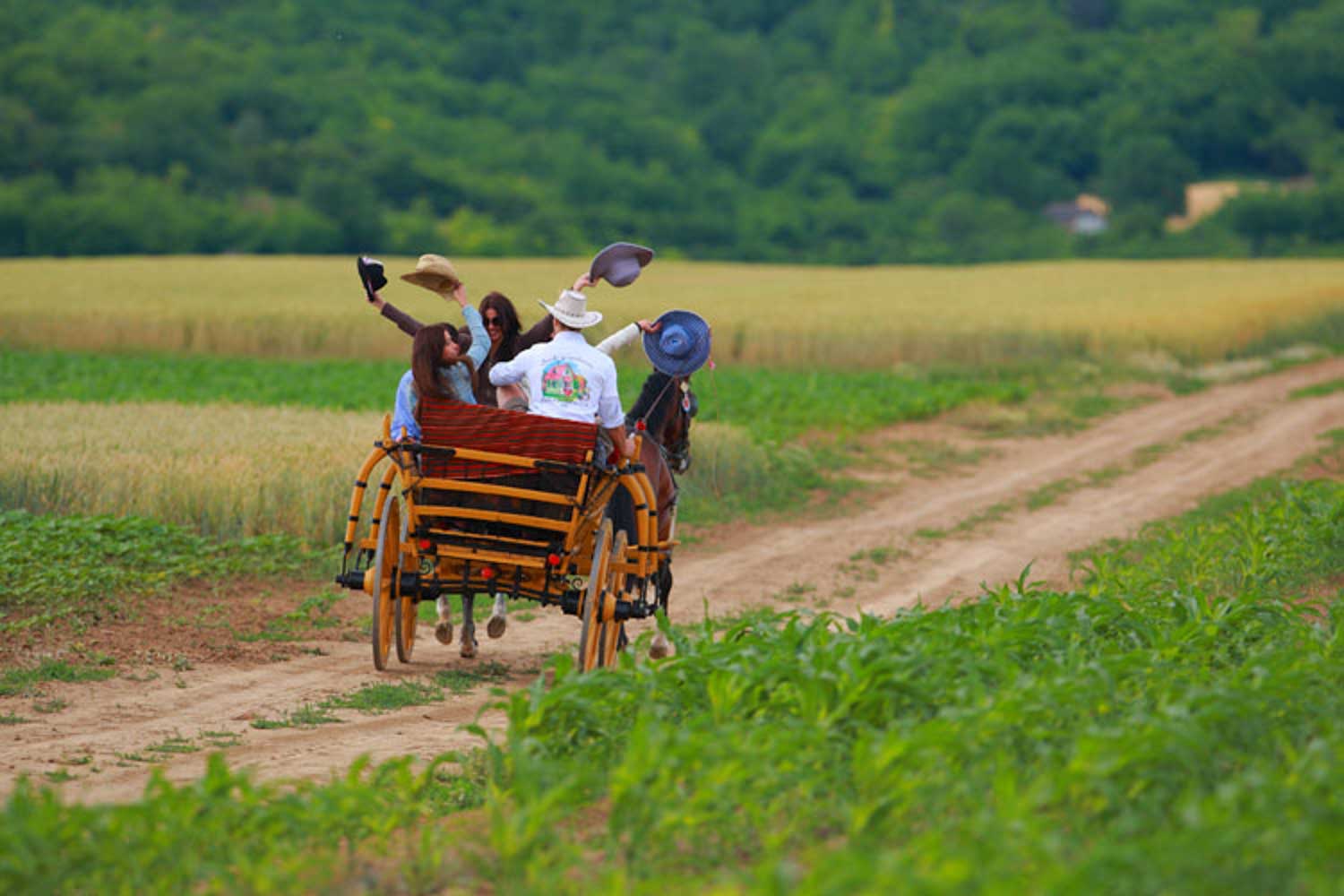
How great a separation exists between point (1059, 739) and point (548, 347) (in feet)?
11.3

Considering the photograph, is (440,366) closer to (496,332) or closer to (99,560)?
(496,332)

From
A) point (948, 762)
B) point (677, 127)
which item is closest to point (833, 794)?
point (948, 762)

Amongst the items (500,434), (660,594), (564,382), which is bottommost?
(660,594)

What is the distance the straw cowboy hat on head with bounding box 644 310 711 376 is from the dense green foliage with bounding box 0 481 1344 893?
88.2 inches

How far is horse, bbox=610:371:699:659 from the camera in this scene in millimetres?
8109

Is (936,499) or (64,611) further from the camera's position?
(936,499)

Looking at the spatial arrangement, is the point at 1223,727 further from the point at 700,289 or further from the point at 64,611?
the point at 700,289

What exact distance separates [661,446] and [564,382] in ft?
3.06

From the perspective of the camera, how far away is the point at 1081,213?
7425cm

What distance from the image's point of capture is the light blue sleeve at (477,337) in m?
8.20

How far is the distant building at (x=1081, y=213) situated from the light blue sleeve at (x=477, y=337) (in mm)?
65839

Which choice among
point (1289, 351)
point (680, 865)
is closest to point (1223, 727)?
point (680, 865)

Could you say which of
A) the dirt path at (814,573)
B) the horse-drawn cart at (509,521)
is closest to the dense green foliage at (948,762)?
the dirt path at (814,573)

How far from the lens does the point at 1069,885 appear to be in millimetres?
3826
